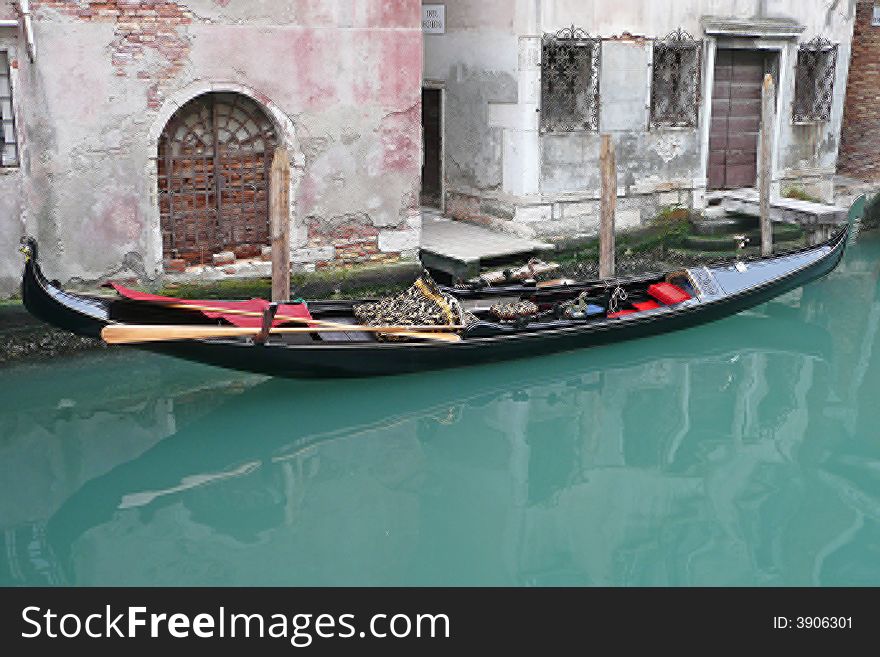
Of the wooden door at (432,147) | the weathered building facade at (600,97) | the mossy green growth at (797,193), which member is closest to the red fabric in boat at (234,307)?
the weathered building facade at (600,97)

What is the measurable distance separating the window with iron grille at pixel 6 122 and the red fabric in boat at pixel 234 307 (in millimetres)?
1037

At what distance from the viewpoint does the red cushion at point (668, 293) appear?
6.89 m

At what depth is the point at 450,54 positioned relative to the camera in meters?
8.42

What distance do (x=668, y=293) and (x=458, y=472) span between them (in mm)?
2569

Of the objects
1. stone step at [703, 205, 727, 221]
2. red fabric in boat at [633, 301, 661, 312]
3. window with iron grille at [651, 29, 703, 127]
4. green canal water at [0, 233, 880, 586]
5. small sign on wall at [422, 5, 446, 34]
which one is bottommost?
green canal water at [0, 233, 880, 586]

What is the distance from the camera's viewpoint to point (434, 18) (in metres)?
8.30

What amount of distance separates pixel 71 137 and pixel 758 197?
6.04 metres

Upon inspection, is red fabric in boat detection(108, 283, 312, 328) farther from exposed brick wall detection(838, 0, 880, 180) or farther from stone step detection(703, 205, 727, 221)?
exposed brick wall detection(838, 0, 880, 180)

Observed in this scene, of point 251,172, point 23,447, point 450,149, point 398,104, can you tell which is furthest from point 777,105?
point 23,447

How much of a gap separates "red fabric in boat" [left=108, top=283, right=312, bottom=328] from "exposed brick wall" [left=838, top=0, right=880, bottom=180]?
7.36m

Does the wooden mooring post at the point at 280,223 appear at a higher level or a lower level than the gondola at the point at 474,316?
higher

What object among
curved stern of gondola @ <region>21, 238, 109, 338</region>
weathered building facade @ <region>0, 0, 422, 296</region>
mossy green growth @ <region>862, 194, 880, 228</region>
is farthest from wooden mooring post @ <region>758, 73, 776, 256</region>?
curved stern of gondola @ <region>21, 238, 109, 338</region>

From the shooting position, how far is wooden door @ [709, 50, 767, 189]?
29.9 ft

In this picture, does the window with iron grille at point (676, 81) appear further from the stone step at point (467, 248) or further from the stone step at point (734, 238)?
the stone step at point (467, 248)
